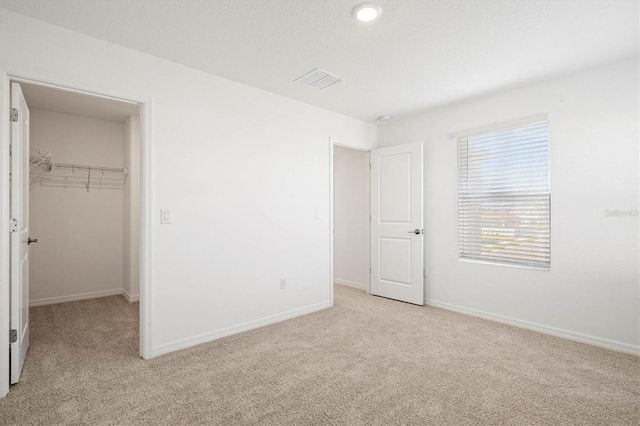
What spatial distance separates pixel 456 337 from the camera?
3168mm

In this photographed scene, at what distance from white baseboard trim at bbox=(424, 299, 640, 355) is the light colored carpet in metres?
0.11

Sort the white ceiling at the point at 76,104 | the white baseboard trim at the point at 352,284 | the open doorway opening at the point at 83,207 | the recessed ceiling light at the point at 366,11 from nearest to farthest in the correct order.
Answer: the recessed ceiling light at the point at 366,11 → the white ceiling at the point at 76,104 → the open doorway opening at the point at 83,207 → the white baseboard trim at the point at 352,284

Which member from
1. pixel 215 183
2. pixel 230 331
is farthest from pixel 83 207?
pixel 230 331

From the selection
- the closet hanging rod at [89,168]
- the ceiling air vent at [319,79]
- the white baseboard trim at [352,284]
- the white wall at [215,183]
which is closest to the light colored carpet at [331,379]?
the white wall at [215,183]

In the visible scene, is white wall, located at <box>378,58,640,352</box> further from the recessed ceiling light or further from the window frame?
the recessed ceiling light

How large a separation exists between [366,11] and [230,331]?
9.54 ft

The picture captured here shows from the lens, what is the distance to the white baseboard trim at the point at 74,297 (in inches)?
167

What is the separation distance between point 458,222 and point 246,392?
9.85 ft

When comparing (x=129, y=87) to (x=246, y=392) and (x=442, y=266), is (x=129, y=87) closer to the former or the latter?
(x=246, y=392)

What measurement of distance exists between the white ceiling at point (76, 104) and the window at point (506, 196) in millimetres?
3920

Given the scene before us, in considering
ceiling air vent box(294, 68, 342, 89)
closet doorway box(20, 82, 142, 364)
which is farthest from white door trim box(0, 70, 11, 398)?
ceiling air vent box(294, 68, 342, 89)

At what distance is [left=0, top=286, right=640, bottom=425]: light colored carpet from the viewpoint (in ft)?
6.43

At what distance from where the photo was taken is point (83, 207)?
4602 millimetres

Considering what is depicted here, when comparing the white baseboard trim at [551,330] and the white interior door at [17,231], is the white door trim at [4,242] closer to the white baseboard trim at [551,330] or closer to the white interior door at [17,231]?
the white interior door at [17,231]
